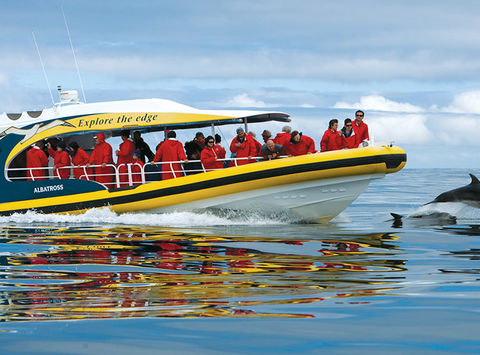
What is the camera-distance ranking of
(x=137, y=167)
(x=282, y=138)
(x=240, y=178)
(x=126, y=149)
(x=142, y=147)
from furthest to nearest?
(x=142, y=147), (x=137, y=167), (x=126, y=149), (x=282, y=138), (x=240, y=178)

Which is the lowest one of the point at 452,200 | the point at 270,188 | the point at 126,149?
the point at 452,200

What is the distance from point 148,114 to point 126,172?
1.44 metres

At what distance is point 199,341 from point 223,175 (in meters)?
8.42

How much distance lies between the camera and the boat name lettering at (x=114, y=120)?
13.4 m

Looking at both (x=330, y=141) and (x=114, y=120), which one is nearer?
(x=330, y=141)

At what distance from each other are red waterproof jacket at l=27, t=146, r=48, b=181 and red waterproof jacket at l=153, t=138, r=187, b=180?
2.68 m

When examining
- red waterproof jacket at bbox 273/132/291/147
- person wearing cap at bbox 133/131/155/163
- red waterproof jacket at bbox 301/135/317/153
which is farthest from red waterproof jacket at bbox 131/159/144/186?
red waterproof jacket at bbox 301/135/317/153

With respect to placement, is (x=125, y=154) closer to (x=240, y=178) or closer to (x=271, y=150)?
(x=240, y=178)

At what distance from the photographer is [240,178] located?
1248cm

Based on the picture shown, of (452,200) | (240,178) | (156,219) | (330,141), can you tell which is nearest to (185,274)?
(240,178)

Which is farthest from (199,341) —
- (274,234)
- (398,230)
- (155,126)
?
(155,126)

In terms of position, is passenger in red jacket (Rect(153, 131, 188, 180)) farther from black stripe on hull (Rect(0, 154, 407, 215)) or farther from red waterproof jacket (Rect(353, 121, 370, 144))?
red waterproof jacket (Rect(353, 121, 370, 144))

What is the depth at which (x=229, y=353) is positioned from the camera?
13.1ft

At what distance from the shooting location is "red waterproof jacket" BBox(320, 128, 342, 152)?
13164 millimetres
